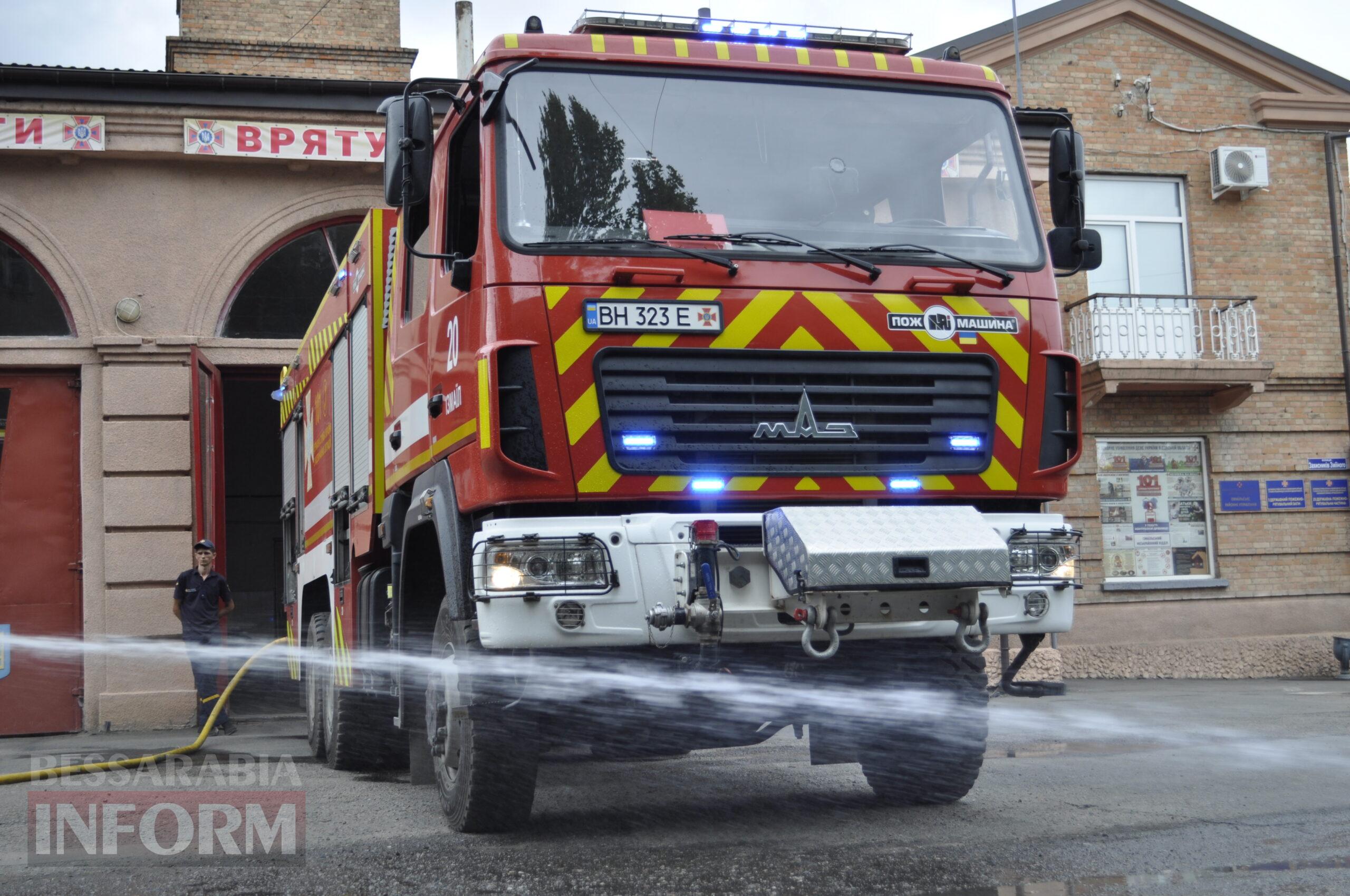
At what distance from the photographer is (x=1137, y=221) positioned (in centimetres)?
1616

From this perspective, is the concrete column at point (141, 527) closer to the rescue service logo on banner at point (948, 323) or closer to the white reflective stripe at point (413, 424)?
the white reflective stripe at point (413, 424)

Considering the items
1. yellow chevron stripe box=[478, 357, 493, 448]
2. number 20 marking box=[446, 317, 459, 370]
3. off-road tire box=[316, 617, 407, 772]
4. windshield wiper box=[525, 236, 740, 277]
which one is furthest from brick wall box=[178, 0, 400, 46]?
yellow chevron stripe box=[478, 357, 493, 448]

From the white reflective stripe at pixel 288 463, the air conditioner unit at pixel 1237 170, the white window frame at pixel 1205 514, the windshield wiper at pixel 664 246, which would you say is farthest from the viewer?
the air conditioner unit at pixel 1237 170

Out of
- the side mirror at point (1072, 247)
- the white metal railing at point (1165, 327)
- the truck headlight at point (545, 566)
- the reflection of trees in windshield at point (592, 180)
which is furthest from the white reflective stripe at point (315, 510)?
the white metal railing at point (1165, 327)

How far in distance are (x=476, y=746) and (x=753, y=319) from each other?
190 cm

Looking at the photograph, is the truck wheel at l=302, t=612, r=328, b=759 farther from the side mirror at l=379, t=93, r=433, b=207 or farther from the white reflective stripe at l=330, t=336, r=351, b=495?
the side mirror at l=379, t=93, r=433, b=207

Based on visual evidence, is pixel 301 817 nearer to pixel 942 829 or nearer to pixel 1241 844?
pixel 942 829

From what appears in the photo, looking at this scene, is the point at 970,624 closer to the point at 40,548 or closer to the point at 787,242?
the point at 787,242

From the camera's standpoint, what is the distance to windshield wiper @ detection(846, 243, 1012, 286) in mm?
5191

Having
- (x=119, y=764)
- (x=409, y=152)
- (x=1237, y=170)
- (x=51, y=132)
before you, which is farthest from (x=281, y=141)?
(x=1237, y=170)

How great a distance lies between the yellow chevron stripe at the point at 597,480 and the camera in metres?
4.71

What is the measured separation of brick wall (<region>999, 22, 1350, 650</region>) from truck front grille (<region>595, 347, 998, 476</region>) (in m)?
11.0

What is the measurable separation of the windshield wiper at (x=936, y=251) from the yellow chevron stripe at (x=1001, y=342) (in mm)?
147

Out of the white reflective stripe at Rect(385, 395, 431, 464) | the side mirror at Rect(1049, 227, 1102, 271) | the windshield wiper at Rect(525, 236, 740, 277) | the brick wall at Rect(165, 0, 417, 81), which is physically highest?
the brick wall at Rect(165, 0, 417, 81)
